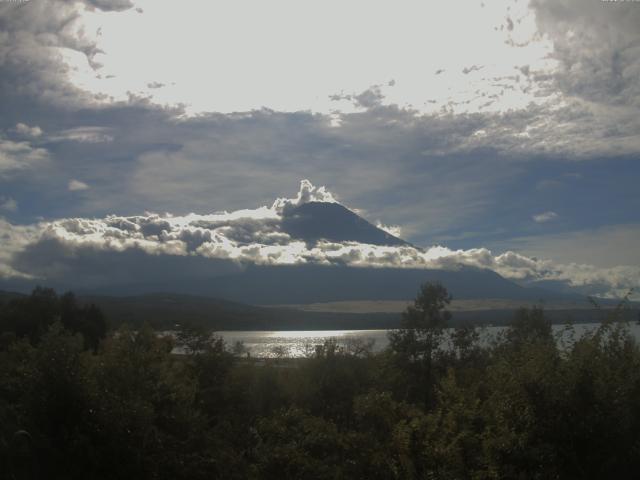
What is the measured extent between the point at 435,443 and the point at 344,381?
27.1 metres

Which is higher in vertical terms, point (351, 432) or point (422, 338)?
point (422, 338)

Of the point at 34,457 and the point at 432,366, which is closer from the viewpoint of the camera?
the point at 34,457

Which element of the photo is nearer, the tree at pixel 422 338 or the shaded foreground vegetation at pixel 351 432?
the shaded foreground vegetation at pixel 351 432

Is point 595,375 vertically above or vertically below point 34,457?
above

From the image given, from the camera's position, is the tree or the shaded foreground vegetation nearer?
the shaded foreground vegetation

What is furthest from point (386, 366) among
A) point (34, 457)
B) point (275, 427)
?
point (34, 457)

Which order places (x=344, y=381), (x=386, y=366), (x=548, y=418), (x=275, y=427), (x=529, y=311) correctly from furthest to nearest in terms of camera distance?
(x=529, y=311) → (x=344, y=381) → (x=386, y=366) → (x=275, y=427) → (x=548, y=418)

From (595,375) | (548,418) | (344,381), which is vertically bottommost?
(344,381)

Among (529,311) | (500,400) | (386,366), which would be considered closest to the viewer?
(500,400)

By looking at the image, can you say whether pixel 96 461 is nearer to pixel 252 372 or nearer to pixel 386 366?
pixel 386 366

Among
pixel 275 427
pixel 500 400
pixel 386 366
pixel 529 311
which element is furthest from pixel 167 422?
pixel 529 311

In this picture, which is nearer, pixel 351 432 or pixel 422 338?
pixel 351 432

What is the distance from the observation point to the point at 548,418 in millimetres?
14984

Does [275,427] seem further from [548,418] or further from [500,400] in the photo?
[548,418]
